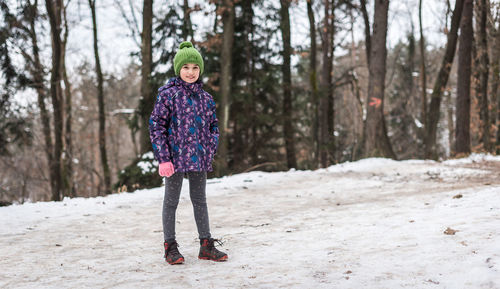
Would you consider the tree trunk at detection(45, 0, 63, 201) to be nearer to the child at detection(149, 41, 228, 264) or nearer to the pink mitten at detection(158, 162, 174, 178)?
the child at detection(149, 41, 228, 264)

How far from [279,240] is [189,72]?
76.1 inches

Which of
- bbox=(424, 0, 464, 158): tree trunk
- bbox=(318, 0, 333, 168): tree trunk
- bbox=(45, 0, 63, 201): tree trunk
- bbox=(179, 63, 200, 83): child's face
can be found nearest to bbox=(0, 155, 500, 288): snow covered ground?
bbox=(179, 63, 200, 83): child's face

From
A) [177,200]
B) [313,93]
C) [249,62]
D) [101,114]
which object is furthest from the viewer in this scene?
[101,114]

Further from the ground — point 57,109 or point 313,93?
point 313,93

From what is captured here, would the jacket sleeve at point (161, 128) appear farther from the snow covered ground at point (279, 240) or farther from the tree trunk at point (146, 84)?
the tree trunk at point (146, 84)

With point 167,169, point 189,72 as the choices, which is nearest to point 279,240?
point 167,169

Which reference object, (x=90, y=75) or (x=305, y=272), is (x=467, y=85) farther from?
(x=90, y=75)

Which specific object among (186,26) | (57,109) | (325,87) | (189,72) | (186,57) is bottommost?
(189,72)

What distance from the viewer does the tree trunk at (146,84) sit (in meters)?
13.1

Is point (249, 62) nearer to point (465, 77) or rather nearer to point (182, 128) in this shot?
point (465, 77)

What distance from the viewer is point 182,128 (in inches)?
141

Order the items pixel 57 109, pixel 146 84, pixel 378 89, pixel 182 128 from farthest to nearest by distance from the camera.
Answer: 1. pixel 57 109
2. pixel 146 84
3. pixel 378 89
4. pixel 182 128

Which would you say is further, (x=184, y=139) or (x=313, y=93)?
(x=313, y=93)

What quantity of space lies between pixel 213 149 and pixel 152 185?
889 cm
